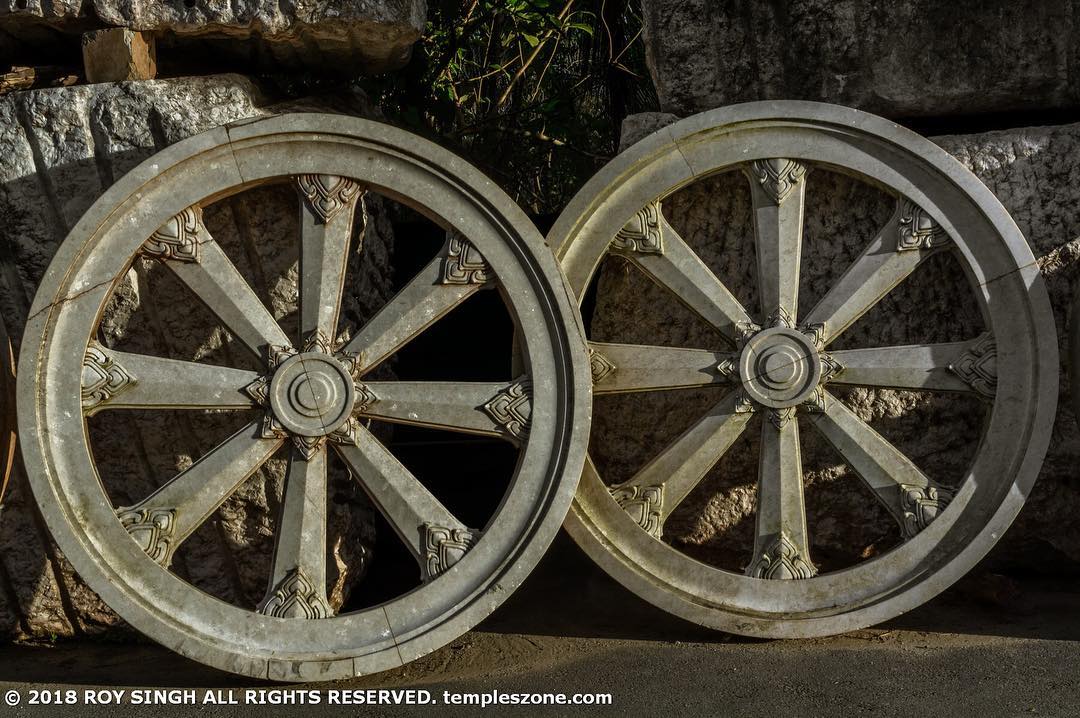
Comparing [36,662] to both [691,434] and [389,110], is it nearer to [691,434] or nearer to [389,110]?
[691,434]

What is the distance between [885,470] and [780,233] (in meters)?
0.75

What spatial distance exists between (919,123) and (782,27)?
1.82ft

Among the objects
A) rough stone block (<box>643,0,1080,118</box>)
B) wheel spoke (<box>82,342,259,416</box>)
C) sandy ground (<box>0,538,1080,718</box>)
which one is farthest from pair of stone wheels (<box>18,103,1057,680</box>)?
rough stone block (<box>643,0,1080,118</box>)

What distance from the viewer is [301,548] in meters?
2.71

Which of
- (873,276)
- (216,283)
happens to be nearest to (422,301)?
(216,283)

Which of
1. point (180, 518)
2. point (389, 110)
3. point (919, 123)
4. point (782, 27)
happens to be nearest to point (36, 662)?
point (180, 518)

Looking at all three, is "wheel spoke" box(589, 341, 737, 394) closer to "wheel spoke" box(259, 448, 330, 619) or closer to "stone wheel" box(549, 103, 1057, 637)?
"stone wheel" box(549, 103, 1057, 637)

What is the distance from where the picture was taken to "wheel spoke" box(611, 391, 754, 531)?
9.57 feet

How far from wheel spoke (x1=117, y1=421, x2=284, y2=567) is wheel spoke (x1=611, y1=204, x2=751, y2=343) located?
1.16 metres

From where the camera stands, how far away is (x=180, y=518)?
2.69 metres

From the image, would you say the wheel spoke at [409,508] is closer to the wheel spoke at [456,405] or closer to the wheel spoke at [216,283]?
the wheel spoke at [456,405]

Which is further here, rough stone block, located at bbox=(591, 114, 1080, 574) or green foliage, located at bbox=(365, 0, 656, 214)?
green foliage, located at bbox=(365, 0, 656, 214)

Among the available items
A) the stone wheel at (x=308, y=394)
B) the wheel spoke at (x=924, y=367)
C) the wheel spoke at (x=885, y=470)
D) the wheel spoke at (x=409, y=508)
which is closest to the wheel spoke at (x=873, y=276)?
the wheel spoke at (x=924, y=367)

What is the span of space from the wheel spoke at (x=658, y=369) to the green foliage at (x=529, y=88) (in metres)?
1.91
